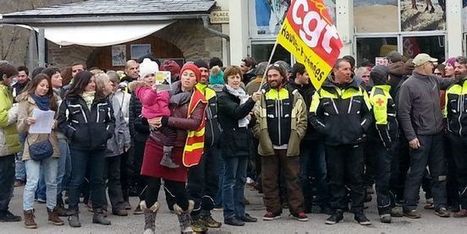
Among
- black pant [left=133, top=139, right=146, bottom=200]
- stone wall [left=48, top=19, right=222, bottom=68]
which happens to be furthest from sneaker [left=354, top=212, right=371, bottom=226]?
stone wall [left=48, top=19, right=222, bottom=68]

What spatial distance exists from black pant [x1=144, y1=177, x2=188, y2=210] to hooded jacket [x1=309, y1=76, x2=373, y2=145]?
2.04 meters

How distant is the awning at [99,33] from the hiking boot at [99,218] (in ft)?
26.4

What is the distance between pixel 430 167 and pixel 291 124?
2.03m

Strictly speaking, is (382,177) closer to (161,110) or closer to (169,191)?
(169,191)

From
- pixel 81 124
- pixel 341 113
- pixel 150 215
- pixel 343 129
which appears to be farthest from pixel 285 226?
pixel 81 124

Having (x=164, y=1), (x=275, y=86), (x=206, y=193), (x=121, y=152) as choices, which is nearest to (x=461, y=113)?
(x=275, y=86)

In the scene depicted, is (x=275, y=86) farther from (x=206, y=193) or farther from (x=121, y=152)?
(x=121, y=152)

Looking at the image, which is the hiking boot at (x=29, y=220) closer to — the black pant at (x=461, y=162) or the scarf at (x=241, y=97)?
the scarf at (x=241, y=97)

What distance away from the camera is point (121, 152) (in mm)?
9922

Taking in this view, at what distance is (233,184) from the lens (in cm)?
914

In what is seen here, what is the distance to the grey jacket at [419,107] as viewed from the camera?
9.54 m

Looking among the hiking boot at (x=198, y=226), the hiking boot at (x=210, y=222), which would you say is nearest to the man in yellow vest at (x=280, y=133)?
the hiking boot at (x=210, y=222)

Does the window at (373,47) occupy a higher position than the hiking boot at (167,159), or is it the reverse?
the window at (373,47)

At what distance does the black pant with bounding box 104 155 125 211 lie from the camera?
990cm
